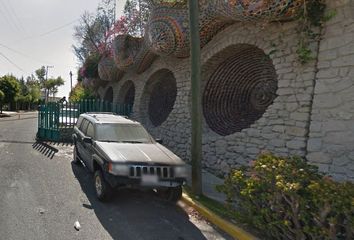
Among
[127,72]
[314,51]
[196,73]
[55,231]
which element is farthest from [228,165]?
[127,72]

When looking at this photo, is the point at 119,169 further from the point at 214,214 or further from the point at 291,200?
the point at 291,200

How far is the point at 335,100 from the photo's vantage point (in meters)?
5.89

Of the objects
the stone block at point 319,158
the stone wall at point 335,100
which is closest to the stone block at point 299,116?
the stone wall at point 335,100

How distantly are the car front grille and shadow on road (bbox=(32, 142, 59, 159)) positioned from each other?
5.60 m

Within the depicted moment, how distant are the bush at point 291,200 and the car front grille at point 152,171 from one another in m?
1.07

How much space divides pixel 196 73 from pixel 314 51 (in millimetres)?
2504

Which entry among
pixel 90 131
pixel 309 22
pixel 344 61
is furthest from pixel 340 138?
pixel 90 131

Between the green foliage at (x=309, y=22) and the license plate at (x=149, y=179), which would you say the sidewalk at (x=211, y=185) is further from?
the green foliage at (x=309, y=22)

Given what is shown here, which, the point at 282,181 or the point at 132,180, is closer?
the point at 282,181

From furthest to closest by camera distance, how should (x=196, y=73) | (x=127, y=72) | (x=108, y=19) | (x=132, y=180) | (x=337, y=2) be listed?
(x=108, y=19) → (x=127, y=72) → (x=196, y=73) → (x=337, y=2) → (x=132, y=180)

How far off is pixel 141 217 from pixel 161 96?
944 centimetres

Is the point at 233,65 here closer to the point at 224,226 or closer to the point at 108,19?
the point at 224,226

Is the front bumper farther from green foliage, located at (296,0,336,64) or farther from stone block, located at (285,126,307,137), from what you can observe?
green foliage, located at (296,0,336,64)

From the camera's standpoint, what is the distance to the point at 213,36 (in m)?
9.42
